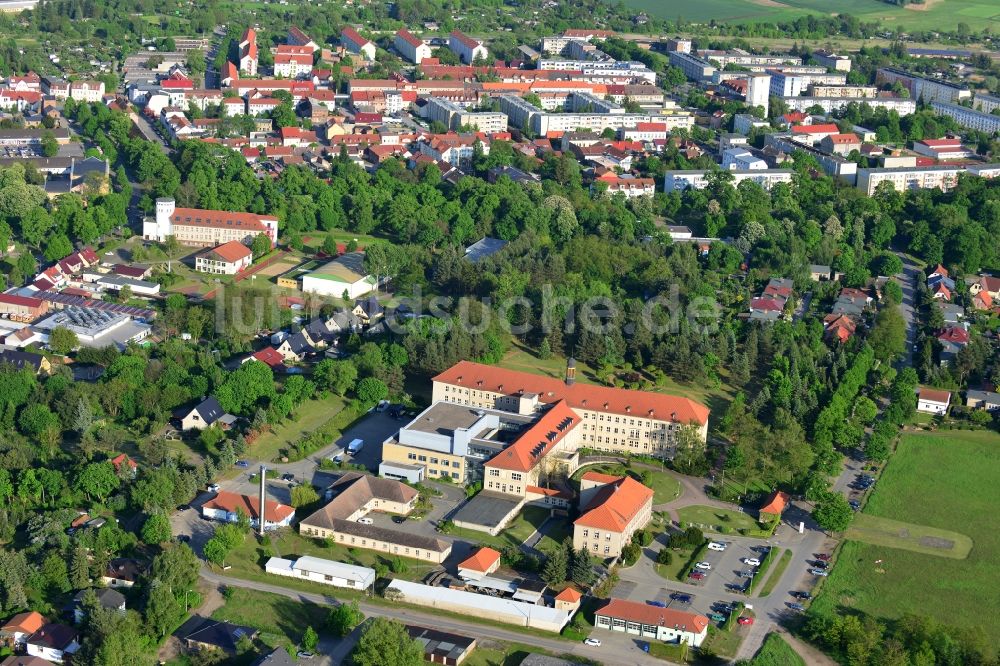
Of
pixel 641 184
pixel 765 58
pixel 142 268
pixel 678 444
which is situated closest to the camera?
pixel 678 444

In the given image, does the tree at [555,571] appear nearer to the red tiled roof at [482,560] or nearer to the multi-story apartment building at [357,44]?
the red tiled roof at [482,560]

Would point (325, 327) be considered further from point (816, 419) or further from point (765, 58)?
point (765, 58)

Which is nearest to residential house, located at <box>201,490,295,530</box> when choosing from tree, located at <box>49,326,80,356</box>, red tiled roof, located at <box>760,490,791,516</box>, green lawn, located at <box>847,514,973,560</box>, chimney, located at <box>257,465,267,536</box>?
chimney, located at <box>257,465,267,536</box>

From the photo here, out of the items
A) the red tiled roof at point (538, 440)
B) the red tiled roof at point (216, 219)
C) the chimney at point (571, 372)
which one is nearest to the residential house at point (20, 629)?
the red tiled roof at point (538, 440)

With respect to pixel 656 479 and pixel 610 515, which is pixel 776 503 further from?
pixel 610 515

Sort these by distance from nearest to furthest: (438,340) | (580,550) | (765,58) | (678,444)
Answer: (580,550) < (678,444) < (438,340) < (765,58)

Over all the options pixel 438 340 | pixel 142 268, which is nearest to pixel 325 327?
pixel 438 340

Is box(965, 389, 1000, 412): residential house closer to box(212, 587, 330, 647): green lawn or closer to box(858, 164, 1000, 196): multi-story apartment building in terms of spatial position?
box(212, 587, 330, 647): green lawn

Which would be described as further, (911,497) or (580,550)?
(911,497)
